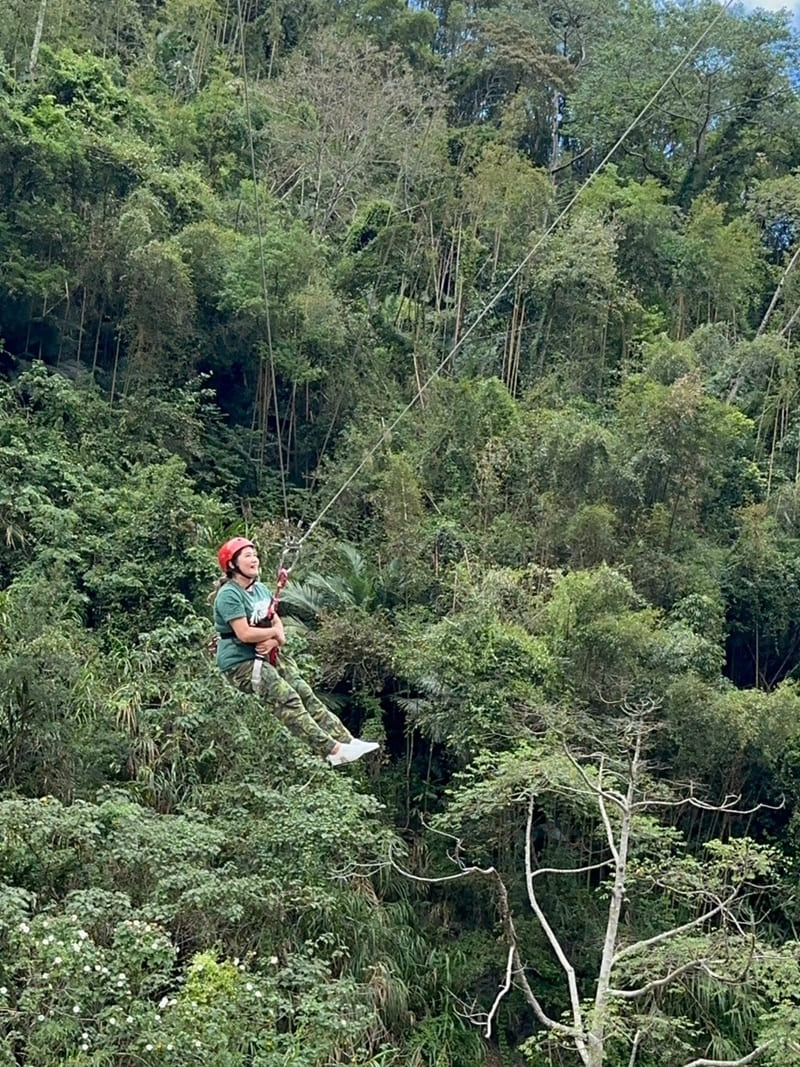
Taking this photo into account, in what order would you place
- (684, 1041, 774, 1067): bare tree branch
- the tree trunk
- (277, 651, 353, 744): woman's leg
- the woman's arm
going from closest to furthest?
the woman's arm → (277, 651, 353, 744): woman's leg → (684, 1041, 774, 1067): bare tree branch → the tree trunk

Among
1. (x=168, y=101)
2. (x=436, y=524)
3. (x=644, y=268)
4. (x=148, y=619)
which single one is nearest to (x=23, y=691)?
(x=148, y=619)

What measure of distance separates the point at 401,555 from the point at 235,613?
5.49m

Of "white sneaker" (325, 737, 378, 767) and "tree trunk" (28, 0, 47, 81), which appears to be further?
"tree trunk" (28, 0, 47, 81)

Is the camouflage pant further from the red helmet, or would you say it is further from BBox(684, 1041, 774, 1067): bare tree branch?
BBox(684, 1041, 774, 1067): bare tree branch

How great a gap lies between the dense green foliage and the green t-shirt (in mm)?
1103

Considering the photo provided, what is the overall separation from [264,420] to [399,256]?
314cm

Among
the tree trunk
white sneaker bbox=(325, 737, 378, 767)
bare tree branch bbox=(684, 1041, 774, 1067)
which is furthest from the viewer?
the tree trunk

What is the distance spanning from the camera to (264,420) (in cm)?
1222

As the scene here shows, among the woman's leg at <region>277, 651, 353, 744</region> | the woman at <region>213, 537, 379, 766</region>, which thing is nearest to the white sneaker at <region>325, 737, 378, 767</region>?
the woman at <region>213, 537, 379, 766</region>

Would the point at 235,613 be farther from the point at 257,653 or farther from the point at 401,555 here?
the point at 401,555

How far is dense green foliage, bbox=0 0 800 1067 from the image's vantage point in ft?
21.3

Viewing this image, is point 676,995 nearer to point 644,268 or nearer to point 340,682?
point 340,682

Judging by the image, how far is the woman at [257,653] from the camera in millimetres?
4461

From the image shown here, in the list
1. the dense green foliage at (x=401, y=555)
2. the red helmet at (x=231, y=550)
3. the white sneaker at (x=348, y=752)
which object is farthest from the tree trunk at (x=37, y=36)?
the white sneaker at (x=348, y=752)
